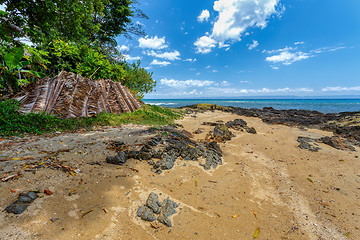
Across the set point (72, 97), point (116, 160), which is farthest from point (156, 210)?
point (72, 97)

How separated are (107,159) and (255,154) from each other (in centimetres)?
535

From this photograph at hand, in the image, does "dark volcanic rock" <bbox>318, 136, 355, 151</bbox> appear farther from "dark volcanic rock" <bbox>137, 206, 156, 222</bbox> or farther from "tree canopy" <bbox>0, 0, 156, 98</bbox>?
"tree canopy" <bbox>0, 0, 156, 98</bbox>

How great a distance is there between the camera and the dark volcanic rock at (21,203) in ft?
6.50

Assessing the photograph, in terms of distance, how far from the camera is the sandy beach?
214cm

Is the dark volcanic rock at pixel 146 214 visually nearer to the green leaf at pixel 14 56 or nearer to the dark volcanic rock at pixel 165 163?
the dark volcanic rock at pixel 165 163

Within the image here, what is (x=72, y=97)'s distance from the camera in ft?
25.2

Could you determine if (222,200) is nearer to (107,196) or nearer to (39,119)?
(107,196)

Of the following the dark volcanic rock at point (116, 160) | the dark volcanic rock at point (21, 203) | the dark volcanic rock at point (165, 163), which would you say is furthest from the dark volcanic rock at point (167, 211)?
the dark volcanic rock at point (21, 203)

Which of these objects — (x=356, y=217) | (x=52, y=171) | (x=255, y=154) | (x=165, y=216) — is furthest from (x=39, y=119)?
(x=356, y=217)

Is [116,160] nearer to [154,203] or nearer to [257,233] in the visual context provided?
[154,203]

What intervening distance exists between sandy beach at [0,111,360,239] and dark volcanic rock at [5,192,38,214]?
6 cm

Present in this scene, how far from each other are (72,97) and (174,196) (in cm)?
778

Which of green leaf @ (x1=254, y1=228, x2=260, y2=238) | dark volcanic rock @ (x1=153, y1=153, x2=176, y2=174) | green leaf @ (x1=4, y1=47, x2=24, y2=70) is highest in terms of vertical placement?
green leaf @ (x1=4, y1=47, x2=24, y2=70)

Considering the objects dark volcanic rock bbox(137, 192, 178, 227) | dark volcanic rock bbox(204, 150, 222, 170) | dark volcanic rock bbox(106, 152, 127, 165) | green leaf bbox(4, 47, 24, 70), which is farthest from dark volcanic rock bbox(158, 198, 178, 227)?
green leaf bbox(4, 47, 24, 70)
